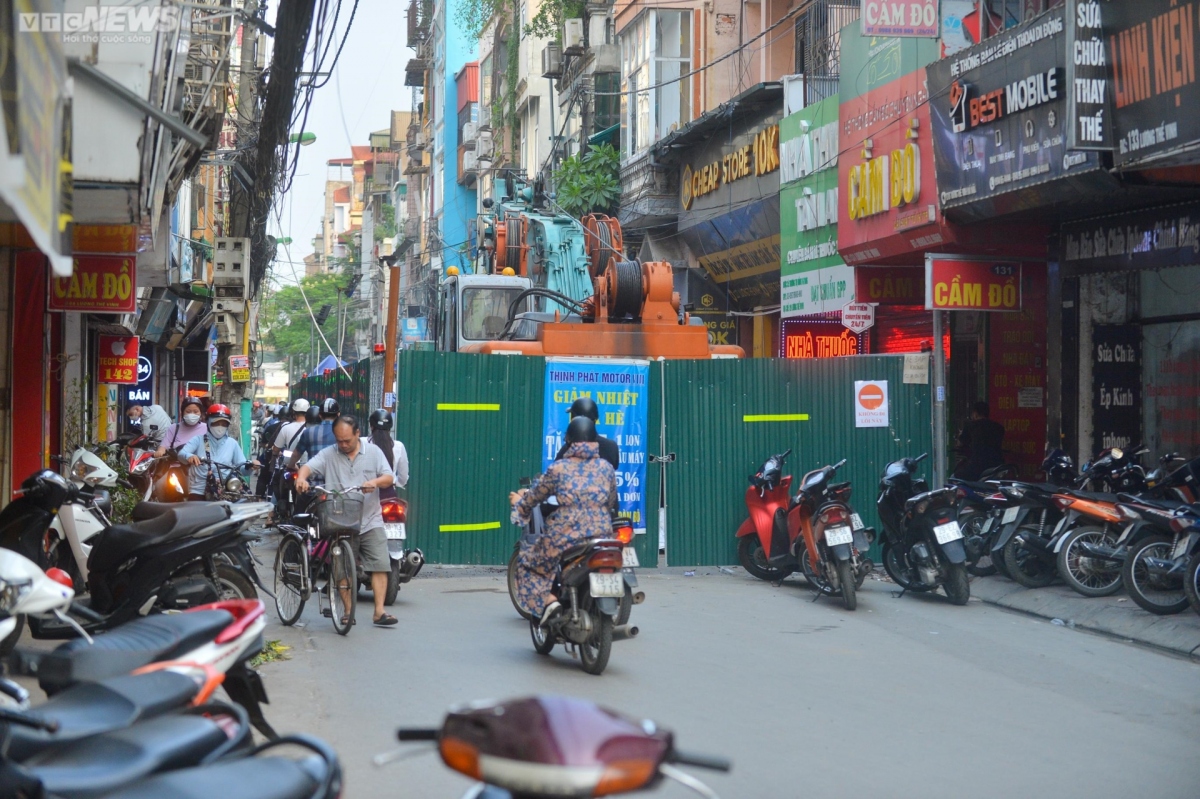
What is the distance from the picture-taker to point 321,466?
10.1 meters

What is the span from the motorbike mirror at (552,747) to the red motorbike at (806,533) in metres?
8.65

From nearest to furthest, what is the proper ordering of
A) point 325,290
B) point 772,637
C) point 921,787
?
1. point 921,787
2. point 772,637
3. point 325,290

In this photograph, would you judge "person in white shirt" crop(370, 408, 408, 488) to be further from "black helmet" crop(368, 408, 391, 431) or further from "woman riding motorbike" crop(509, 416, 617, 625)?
"woman riding motorbike" crop(509, 416, 617, 625)

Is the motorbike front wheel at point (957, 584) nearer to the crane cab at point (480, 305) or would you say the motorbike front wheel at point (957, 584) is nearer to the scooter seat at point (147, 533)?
the scooter seat at point (147, 533)

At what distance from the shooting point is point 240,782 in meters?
3.61

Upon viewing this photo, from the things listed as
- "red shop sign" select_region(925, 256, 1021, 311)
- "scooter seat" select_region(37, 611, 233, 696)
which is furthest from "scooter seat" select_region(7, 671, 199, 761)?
"red shop sign" select_region(925, 256, 1021, 311)

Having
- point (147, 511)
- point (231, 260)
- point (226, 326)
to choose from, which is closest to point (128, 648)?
point (147, 511)

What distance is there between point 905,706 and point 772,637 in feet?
7.87

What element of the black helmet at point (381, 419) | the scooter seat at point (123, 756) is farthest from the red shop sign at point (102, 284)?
the scooter seat at point (123, 756)

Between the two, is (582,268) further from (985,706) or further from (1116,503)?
(985,706)

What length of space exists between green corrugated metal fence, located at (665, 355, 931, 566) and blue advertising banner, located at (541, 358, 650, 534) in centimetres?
29

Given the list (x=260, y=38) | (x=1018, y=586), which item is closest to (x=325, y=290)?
(x=260, y=38)

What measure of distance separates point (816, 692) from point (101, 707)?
5119mm

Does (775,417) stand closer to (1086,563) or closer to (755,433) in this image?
(755,433)
